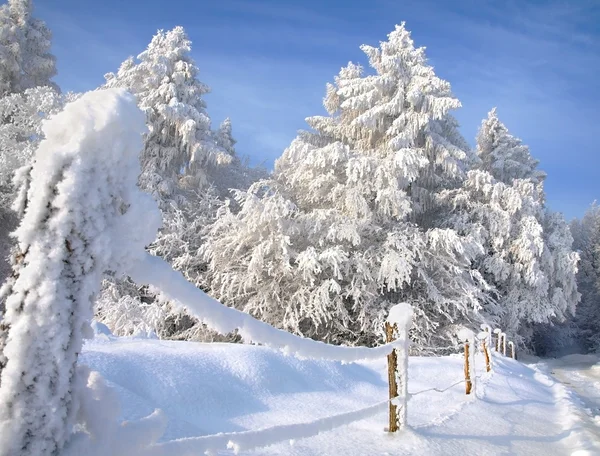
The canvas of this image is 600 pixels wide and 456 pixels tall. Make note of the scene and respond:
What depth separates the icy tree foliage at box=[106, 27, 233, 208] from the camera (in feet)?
49.3

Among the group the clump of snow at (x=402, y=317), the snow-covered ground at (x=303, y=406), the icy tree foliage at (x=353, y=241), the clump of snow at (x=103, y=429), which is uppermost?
the icy tree foliage at (x=353, y=241)

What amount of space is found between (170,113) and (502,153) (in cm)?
1608

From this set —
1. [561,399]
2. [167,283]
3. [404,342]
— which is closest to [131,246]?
[167,283]

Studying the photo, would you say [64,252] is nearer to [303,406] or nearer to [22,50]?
[303,406]

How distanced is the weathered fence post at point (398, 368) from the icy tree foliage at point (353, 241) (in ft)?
23.1

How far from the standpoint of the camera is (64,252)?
1.23 metres

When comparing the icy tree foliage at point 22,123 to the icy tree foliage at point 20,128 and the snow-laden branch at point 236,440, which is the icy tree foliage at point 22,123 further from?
the snow-laden branch at point 236,440

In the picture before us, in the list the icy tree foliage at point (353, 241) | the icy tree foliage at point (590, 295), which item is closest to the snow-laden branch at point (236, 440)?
the icy tree foliage at point (353, 241)

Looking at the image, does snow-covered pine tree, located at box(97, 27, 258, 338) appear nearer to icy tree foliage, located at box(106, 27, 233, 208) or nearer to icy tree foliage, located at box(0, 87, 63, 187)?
icy tree foliage, located at box(106, 27, 233, 208)

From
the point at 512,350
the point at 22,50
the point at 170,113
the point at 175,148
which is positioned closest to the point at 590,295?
the point at 512,350

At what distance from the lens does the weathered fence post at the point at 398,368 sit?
402cm

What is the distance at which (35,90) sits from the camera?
43.1 feet

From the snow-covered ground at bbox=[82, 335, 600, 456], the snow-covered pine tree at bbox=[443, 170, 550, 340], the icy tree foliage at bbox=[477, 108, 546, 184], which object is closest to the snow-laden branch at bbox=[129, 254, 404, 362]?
the snow-covered ground at bbox=[82, 335, 600, 456]

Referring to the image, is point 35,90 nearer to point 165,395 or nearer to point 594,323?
point 165,395
